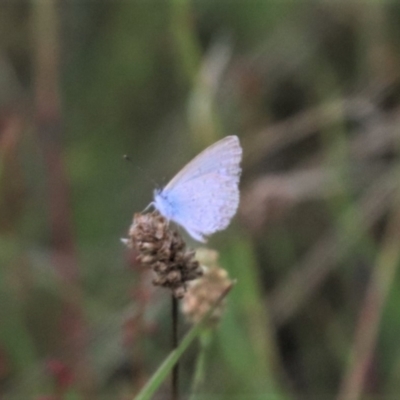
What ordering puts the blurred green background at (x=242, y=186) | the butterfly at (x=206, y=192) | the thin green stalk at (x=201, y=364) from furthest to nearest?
1. the blurred green background at (x=242, y=186)
2. the butterfly at (x=206, y=192)
3. the thin green stalk at (x=201, y=364)

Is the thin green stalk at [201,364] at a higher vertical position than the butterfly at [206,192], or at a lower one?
lower

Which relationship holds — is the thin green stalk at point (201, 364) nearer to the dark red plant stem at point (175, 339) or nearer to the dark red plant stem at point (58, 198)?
the dark red plant stem at point (175, 339)

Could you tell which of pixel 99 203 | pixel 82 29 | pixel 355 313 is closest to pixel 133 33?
pixel 82 29

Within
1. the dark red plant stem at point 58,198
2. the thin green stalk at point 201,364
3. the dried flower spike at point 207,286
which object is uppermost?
the dark red plant stem at point 58,198

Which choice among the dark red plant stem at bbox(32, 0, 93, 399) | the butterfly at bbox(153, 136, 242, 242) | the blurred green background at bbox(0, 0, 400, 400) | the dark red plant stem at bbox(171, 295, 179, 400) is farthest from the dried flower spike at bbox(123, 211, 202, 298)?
the dark red plant stem at bbox(32, 0, 93, 399)

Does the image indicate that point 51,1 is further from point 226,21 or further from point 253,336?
point 253,336

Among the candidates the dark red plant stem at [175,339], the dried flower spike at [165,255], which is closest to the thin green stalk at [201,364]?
the dark red plant stem at [175,339]

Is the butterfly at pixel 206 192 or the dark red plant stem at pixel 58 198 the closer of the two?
the butterfly at pixel 206 192
